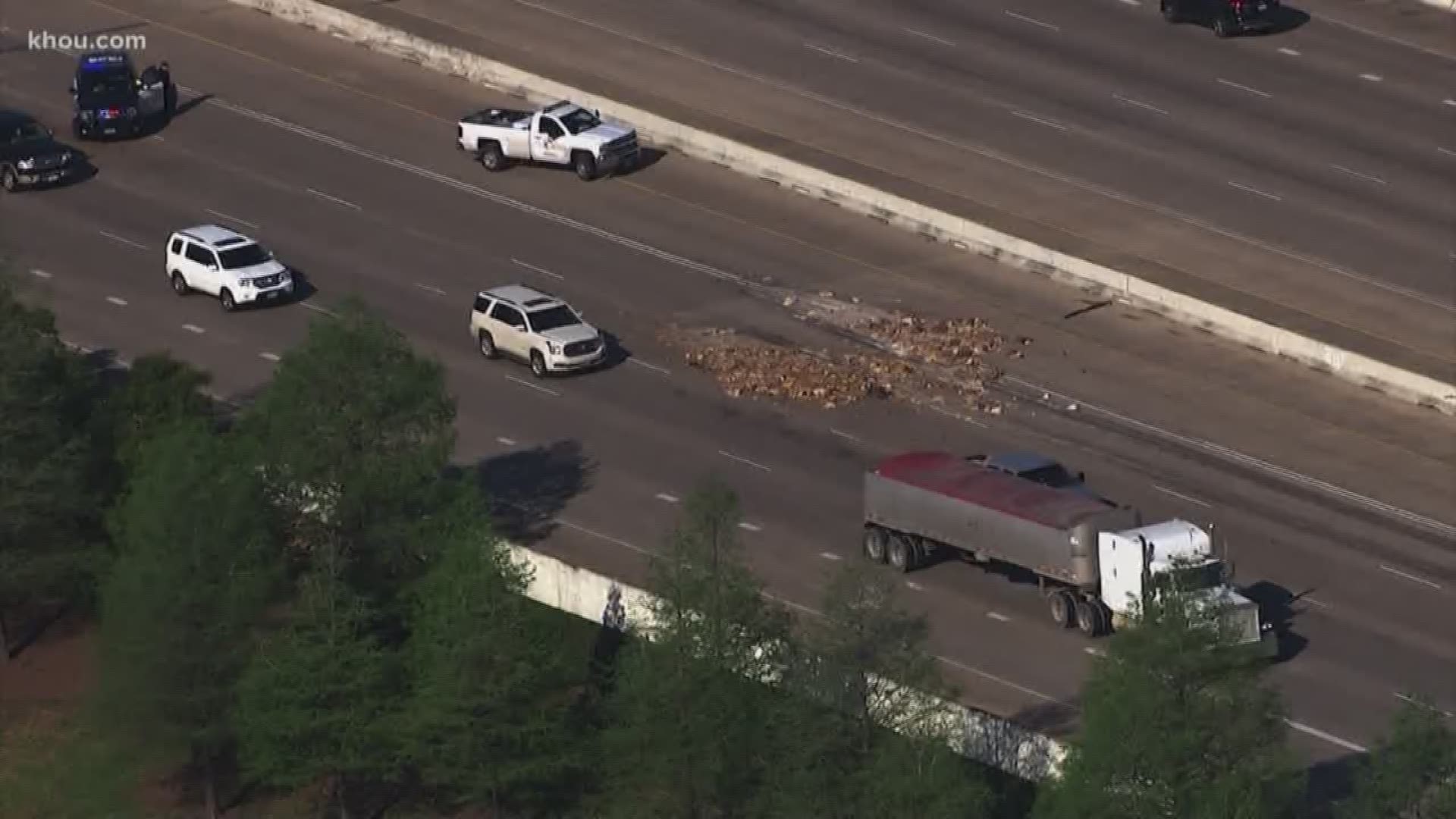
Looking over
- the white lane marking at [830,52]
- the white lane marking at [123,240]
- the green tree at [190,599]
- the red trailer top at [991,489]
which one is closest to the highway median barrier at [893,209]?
the white lane marking at [830,52]

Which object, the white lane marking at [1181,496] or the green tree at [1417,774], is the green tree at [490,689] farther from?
A: the green tree at [1417,774]

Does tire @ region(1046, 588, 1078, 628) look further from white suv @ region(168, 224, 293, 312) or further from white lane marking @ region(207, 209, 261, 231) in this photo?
white lane marking @ region(207, 209, 261, 231)

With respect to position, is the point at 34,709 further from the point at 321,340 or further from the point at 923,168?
the point at 923,168

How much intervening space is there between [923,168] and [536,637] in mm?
27523

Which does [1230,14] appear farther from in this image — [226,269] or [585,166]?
[226,269]

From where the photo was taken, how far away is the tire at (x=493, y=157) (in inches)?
3287

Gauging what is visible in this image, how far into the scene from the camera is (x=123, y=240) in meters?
80.7

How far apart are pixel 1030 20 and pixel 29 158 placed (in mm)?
25612

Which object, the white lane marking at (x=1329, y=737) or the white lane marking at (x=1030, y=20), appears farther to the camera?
the white lane marking at (x=1030, y=20)

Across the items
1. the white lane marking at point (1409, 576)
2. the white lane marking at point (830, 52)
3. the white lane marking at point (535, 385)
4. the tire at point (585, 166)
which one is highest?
the white lane marking at point (1409, 576)

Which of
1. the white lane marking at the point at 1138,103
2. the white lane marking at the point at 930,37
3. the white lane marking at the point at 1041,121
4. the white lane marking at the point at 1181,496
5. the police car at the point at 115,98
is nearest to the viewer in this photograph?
the white lane marking at the point at 1181,496

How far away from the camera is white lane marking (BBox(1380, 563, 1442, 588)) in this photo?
207 ft

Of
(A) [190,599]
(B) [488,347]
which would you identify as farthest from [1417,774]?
(B) [488,347]

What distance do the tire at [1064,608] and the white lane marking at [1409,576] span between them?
22.3ft
